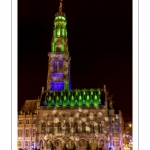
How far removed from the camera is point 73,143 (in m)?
9.92

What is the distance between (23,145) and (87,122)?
1467 millimetres

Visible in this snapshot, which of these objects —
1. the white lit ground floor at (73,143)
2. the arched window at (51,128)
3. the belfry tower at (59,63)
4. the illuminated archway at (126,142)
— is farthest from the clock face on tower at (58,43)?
the illuminated archway at (126,142)

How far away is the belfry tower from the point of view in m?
10.1

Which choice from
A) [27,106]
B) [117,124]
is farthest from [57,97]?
[117,124]

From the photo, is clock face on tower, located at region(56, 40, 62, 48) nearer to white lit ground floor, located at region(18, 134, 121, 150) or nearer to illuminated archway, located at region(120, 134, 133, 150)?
white lit ground floor, located at region(18, 134, 121, 150)

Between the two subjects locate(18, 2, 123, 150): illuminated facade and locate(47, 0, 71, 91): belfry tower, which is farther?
locate(47, 0, 71, 91): belfry tower

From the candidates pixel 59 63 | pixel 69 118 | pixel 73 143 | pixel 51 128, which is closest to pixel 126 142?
pixel 73 143

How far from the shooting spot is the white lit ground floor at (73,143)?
9750mm

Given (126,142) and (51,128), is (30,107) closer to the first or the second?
(51,128)

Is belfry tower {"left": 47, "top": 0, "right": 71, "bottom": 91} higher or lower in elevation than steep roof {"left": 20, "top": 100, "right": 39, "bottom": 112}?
higher

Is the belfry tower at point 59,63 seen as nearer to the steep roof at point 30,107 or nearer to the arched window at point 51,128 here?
the steep roof at point 30,107

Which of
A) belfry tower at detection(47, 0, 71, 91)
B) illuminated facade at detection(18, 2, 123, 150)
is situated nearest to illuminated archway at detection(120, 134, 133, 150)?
illuminated facade at detection(18, 2, 123, 150)

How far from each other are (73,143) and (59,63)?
1909mm

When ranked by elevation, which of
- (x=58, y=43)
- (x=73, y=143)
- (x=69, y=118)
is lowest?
(x=73, y=143)
